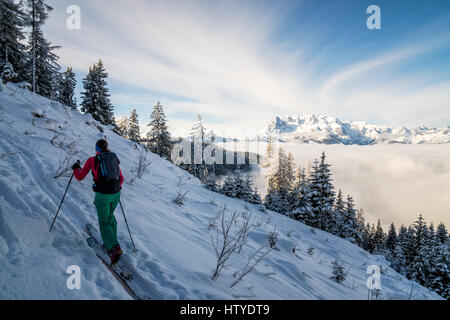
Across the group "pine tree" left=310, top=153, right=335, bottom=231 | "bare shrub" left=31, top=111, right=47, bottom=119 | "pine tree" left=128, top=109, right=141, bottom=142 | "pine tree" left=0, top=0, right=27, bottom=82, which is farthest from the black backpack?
"pine tree" left=128, top=109, right=141, bottom=142

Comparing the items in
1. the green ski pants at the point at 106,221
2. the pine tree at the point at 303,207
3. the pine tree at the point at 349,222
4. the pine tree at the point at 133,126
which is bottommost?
the pine tree at the point at 349,222

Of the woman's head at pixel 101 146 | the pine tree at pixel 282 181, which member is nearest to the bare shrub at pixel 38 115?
the woman's head at pixel 101 146

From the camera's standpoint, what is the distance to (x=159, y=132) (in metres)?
31.7

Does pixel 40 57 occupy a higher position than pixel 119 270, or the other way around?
pixel 40 57

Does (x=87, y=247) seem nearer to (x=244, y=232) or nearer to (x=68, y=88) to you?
(x=244, y=232)

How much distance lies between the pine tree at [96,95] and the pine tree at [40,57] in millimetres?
3374

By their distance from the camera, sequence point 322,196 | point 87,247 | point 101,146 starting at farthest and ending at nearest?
point 322,196, point 101,146, point 87,247

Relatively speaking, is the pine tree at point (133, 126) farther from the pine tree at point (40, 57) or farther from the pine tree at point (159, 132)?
the pine tree at point (40, 57)

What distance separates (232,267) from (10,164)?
5.43 m

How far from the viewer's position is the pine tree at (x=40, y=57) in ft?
64.7

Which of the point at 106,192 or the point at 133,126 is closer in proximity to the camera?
the point at 106,192

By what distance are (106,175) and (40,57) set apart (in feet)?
99.2

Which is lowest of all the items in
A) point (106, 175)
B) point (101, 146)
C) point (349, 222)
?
point (349, 222)

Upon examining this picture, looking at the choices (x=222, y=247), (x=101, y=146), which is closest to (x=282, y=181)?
(x=222, y=247)
